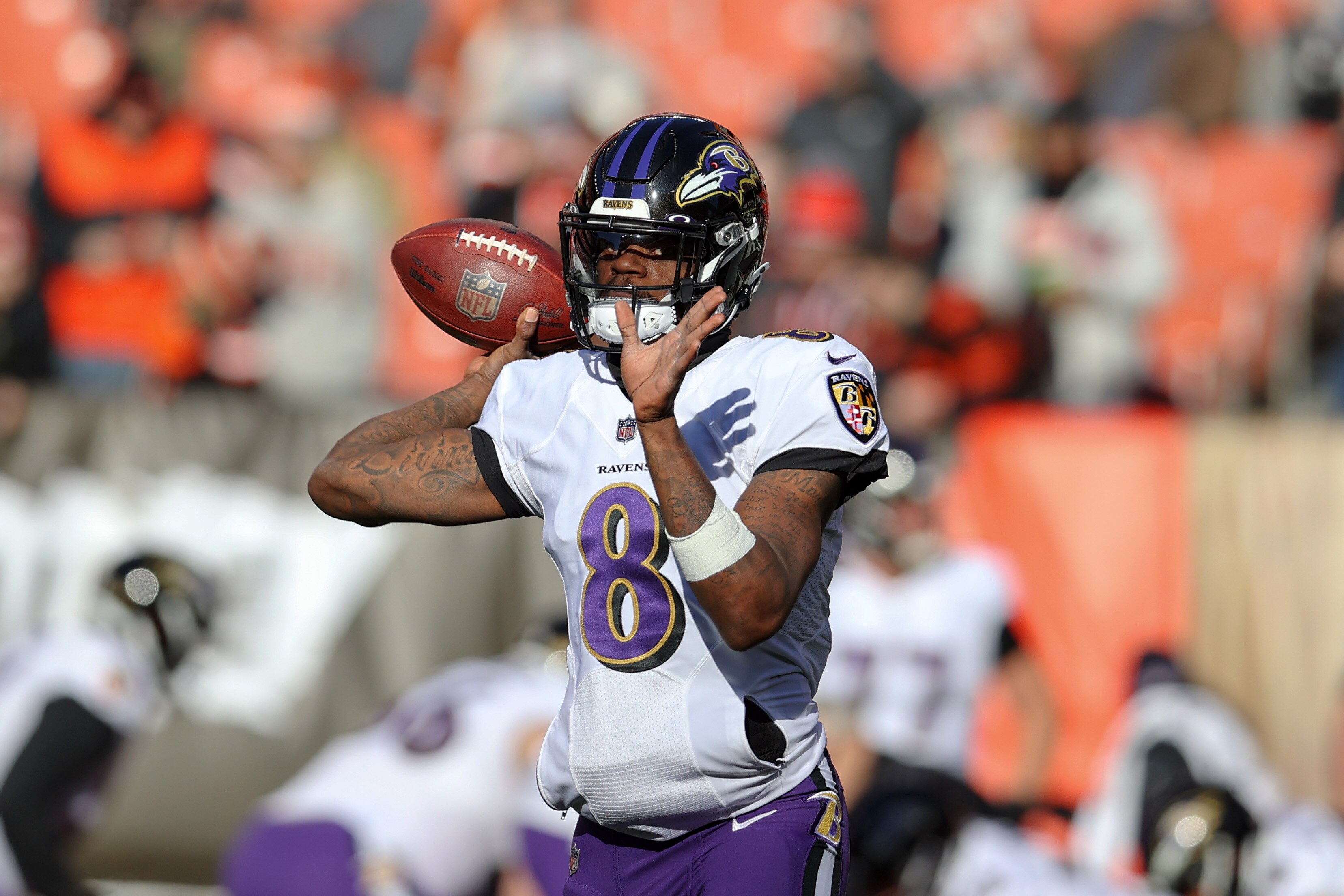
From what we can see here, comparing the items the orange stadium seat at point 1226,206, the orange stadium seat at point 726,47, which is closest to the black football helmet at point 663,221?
the orange stadium seat at point 1226,206

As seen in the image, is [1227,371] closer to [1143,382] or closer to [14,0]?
[1143,382]

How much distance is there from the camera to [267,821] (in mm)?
5188

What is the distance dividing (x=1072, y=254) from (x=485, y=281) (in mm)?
5596

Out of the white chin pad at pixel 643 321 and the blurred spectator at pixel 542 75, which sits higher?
the white chin pad at pixel 643 321

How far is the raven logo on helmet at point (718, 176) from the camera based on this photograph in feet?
9.14

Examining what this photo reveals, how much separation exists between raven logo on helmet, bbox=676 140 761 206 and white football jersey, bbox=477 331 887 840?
0.28 meters

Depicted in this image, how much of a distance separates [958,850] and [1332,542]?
2.67 metres

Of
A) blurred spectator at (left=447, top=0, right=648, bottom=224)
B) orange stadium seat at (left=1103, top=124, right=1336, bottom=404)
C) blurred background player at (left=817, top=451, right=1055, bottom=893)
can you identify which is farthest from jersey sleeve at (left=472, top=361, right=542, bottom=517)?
orange stadium seat at (left=1103, top=124, right=1336, bottom=404)

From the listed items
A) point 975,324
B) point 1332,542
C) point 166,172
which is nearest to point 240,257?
point 166,172

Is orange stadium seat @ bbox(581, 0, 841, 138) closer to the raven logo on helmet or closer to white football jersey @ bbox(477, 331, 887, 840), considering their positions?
the raven logo on helmet

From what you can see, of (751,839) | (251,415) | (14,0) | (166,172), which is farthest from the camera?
(14,0)

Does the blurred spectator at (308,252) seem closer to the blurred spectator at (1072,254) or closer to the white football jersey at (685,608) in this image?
the blurred spectator at (1072,254)

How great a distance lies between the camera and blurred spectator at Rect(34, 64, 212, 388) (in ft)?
27.8

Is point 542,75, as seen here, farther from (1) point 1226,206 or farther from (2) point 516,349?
(2) point 516,349
